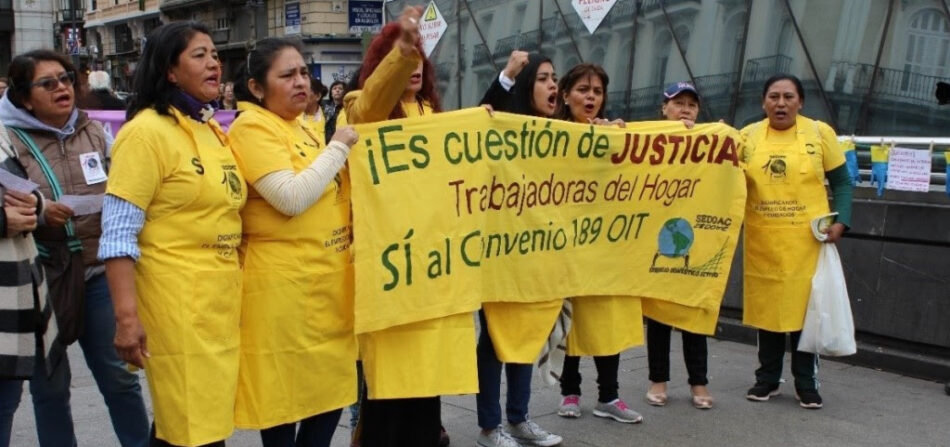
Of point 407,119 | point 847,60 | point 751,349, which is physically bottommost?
point 751,349

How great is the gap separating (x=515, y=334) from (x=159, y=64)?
1.98 meters

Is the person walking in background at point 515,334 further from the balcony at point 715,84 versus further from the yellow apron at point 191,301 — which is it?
the balcony at point 715,84

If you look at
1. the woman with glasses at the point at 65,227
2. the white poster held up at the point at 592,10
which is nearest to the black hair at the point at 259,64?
the woman with glasses at the point at 65,227

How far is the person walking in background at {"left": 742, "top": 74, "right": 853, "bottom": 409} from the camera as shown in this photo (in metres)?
5.50

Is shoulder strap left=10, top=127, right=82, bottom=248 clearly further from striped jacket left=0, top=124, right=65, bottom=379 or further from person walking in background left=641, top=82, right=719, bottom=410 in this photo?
person walking in background left=641, top=82, right=719, bottom=410

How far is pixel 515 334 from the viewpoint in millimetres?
4488

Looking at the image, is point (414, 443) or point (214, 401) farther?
point (414, 443)

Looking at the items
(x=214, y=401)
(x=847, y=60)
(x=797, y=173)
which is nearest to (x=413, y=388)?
(x=214, y=401)

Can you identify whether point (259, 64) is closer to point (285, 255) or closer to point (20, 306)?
point (285, 255)

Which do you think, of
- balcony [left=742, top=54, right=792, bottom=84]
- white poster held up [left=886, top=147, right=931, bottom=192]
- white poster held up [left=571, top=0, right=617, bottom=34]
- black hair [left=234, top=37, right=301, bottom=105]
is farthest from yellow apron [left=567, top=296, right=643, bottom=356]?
white poster held up [left=571, top=0, right=617, bottom=34]

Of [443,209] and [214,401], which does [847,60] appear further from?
[214,401]

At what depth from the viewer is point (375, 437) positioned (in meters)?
4.00

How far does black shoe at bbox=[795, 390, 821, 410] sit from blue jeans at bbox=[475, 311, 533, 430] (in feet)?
5.73

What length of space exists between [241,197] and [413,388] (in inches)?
40.5
